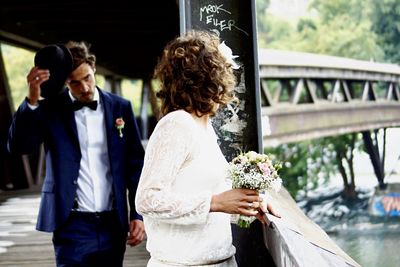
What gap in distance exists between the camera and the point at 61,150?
323 cm

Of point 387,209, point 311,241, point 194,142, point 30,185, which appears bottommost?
point 387,209

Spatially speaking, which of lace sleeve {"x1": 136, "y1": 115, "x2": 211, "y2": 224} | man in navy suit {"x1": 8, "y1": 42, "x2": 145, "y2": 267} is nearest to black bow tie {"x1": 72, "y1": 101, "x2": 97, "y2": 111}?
man in navy suit {"x1": 8, "y1": 42, "x2": 145, "y2": 267}

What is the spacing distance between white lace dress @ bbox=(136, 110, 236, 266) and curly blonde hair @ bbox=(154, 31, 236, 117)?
6 centimetres

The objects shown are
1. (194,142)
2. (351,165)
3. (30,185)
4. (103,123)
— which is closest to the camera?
(194,142)

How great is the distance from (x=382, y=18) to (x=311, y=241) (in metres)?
47.1

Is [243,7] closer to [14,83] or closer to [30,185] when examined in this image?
[30,185]

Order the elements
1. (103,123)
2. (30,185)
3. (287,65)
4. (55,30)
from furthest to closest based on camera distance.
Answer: (287,65) < (55,30) < (30,185) < (103,123)

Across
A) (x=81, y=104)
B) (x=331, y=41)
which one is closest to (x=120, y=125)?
(x=81, y=104)

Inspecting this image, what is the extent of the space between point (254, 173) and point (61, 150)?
1274 mm

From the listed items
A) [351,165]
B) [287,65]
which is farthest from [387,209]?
[287,65]

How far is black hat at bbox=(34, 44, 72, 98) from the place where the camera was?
3.28m

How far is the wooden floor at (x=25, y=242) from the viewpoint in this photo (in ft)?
21.3

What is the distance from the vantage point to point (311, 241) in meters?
2.58

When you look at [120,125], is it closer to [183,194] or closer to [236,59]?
[236,59]
